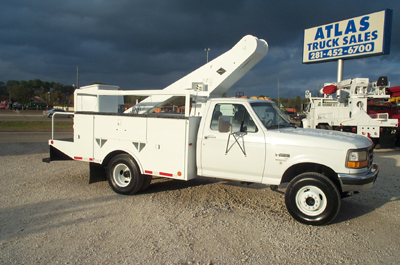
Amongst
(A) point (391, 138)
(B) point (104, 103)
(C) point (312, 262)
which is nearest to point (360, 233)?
(C) point (312, 262)

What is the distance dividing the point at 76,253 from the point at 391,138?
46.6ft

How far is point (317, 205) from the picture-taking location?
490 cm

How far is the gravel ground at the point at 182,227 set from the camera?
388 centimetres

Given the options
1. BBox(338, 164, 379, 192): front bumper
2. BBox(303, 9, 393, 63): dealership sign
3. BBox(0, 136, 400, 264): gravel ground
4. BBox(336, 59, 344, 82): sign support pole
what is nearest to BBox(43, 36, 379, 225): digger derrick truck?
BBox(338, 164, 379, 192): front bumper

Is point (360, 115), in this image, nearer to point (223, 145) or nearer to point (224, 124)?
point (223, 145)

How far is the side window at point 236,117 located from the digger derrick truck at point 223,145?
18 millimetres

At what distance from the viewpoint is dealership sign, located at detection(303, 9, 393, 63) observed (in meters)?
18.3

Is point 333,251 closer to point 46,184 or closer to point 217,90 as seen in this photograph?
point 217,90

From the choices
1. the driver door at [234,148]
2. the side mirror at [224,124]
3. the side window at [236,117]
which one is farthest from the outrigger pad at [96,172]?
the side mirror at [224,124]

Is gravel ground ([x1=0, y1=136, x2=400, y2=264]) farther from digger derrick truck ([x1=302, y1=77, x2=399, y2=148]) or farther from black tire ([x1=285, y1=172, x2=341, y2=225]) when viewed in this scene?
digger derrick truck ([x1=302, y1=77, x2=399, y2=148])

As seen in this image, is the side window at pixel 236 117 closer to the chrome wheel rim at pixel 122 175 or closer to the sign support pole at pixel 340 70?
the chrome wheel rim at pixel 122 175

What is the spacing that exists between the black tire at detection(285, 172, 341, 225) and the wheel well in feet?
0.77

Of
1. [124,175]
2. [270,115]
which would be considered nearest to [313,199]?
[270,115]

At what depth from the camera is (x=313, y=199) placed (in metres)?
4.95
